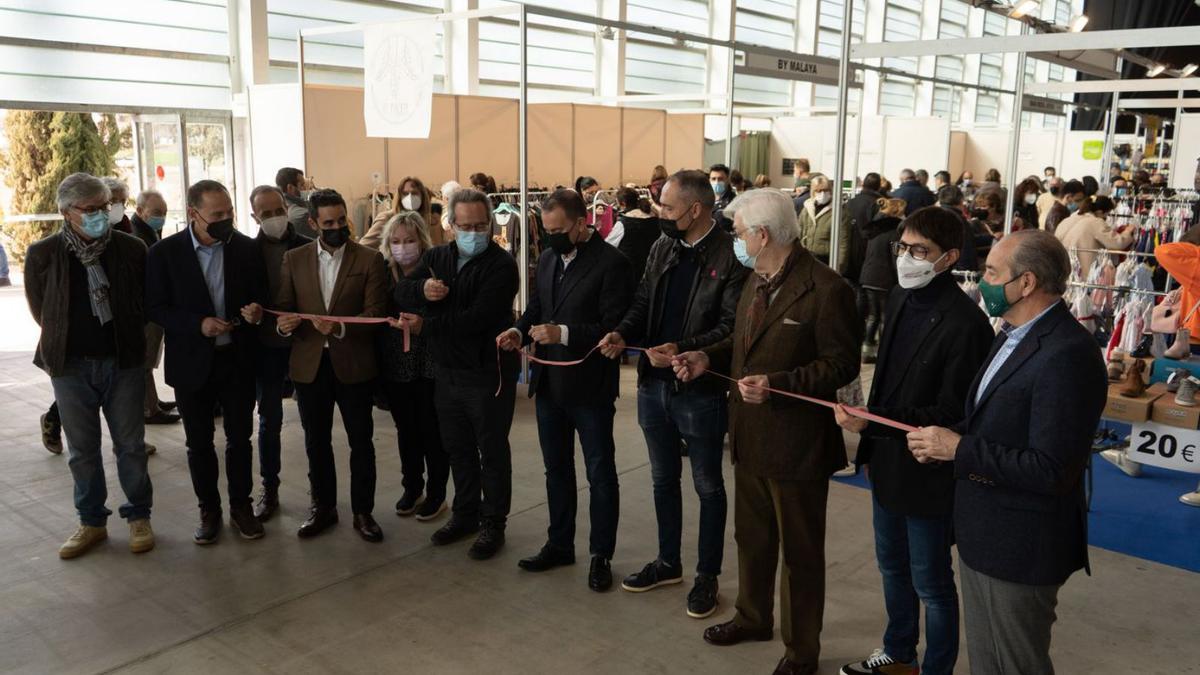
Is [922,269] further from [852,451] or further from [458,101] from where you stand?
[458,101]

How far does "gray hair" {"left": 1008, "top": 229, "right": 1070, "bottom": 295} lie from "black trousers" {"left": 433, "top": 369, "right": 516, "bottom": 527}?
2.30 m

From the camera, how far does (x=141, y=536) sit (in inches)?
165

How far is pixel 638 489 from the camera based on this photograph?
5.08 m

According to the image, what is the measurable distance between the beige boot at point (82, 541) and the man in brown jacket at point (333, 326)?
1.00 m

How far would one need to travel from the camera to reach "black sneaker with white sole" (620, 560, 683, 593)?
12.4ft

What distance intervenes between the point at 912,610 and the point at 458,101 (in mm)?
9568

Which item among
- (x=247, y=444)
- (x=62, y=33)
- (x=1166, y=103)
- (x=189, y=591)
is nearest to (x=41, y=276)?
(x=247, y=444)

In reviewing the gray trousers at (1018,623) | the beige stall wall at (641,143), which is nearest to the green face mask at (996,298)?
the gray trousers at (1018,623)

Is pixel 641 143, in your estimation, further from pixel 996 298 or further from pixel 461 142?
pixel 996 298

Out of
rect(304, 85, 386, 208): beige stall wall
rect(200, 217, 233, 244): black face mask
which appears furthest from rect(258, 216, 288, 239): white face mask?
rect(304, 85, 386, 208): beige stall wall

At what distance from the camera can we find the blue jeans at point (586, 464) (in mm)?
3734

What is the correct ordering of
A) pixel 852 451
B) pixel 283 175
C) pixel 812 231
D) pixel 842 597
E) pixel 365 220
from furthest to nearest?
pixel 365 220, pixel 812 231, pixel 283 175, pixel 852 451, pixel 842 597

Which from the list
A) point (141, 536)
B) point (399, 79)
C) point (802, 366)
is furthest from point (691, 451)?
point (399, 79)

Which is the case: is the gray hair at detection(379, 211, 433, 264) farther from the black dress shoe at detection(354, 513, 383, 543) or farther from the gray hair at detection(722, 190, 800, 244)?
the gray hair at detection(722, 190, 800, 244)
